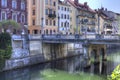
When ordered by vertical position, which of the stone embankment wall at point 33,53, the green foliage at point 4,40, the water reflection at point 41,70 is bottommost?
the water reflection at point 41,70

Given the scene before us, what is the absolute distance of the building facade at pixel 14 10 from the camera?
46844 mm

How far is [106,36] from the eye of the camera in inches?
1240

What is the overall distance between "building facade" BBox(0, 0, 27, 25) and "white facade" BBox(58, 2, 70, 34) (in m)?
18.7

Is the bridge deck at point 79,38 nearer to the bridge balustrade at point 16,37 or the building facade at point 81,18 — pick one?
the bridge balustrade at point 16,37

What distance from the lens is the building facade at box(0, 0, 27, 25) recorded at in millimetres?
46844

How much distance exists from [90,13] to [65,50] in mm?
42196

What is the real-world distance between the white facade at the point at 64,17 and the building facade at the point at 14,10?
61.3 ft

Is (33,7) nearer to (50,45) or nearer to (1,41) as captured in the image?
(50,45)

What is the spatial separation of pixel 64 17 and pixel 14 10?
979 inches

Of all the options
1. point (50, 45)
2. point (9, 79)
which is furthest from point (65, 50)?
point (9, 79)

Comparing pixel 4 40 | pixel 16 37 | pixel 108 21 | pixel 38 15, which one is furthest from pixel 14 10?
pixel 108 21

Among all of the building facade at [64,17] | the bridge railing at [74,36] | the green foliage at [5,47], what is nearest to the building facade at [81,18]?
the building facade at [64,17]

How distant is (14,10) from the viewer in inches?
1940

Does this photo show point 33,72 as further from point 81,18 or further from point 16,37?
point 81,18
